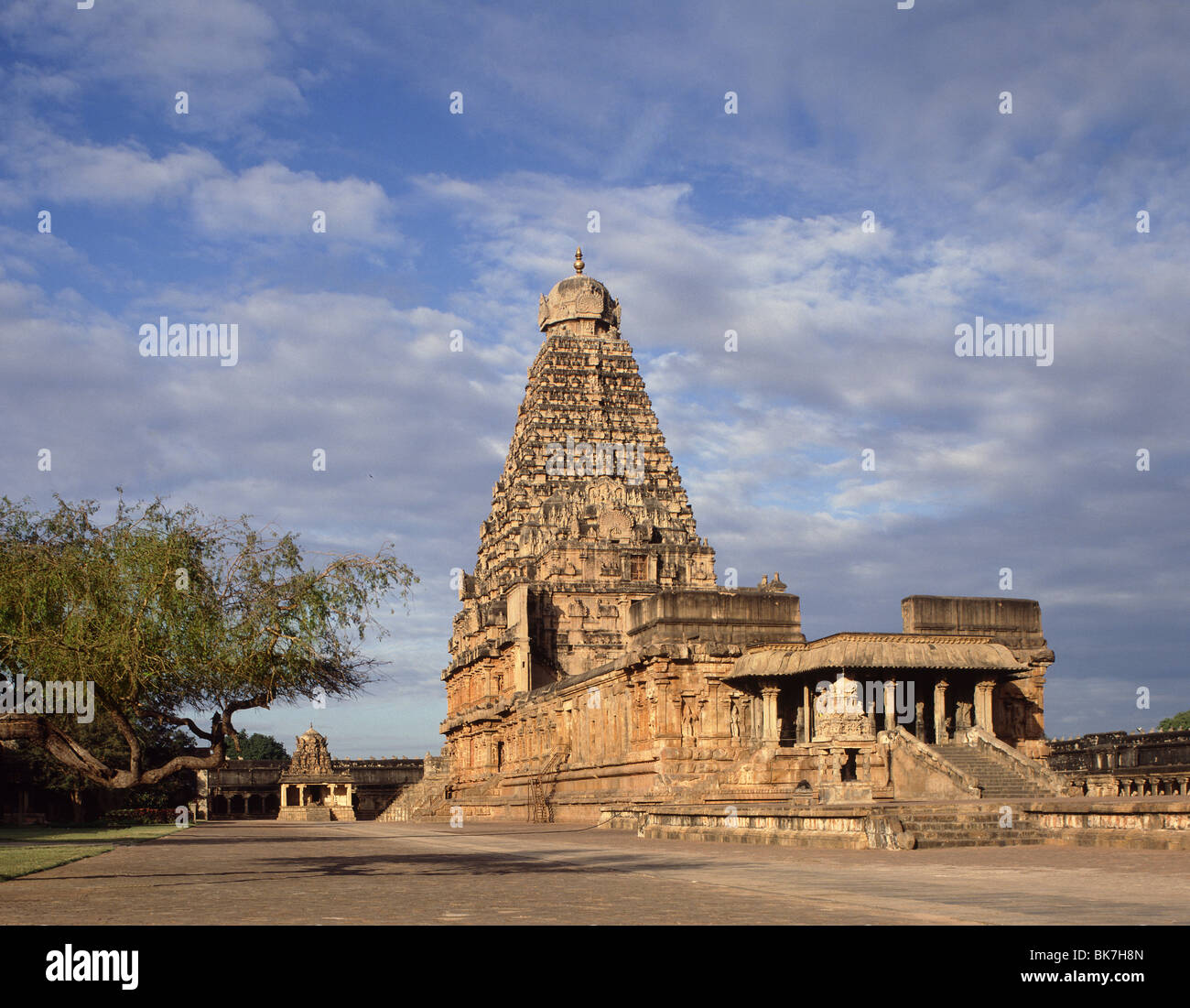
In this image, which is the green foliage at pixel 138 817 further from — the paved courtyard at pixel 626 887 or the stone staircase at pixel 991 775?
the stone staircase at pixel 991 775

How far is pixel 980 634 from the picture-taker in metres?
48.3

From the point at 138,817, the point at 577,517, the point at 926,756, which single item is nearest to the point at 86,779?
the point at 138,817

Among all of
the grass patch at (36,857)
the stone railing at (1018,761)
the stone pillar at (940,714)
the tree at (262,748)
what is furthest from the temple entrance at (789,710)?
the tree at (262,748)

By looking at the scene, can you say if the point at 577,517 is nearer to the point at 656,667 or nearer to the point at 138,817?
the point at 138,817

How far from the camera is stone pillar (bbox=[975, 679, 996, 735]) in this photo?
46.5 meters

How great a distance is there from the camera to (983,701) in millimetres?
46656

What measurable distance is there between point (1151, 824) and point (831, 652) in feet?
57.5

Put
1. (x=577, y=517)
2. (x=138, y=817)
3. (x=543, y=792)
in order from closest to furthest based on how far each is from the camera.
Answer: (x=543, y=792) < (x=138, y=817) < (x=577, y=517)

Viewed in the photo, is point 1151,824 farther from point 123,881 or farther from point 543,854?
point 123,881

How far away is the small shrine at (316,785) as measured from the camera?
285 feet

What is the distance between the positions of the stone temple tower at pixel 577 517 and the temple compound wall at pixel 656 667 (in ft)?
0.52

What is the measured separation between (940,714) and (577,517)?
4523 cm

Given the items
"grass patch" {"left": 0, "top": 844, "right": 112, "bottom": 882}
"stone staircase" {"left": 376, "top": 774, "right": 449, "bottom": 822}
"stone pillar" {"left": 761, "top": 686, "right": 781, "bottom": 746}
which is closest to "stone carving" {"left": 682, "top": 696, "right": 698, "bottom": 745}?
"stone pillar" {"left": 761, "top": 686, "right": 781, "bottom": 746}

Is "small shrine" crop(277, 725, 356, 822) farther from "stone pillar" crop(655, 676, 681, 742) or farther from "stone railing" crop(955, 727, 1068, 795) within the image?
"stone railing" crop(955, 727, 1068, 795)
